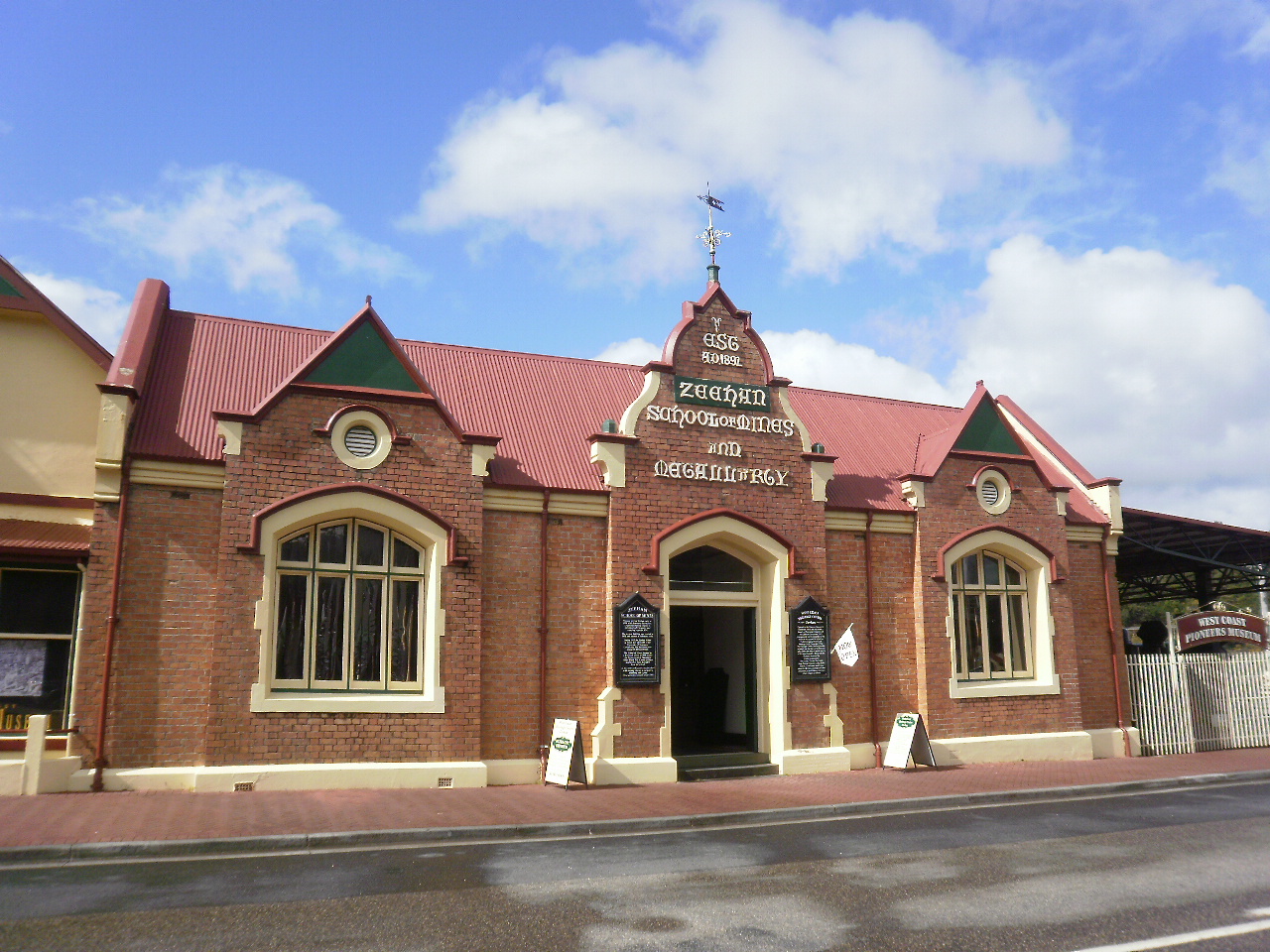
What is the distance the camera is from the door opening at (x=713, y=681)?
53.2 ft

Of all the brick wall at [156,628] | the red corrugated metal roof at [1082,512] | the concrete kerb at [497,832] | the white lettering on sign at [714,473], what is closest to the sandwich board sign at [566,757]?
the concrete kerb at [497,832]

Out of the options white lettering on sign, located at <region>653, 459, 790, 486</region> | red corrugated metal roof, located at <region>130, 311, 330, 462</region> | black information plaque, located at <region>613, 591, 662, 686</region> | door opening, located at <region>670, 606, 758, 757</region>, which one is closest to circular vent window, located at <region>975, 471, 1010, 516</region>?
white lettering on sign, located at <region>653, 459, 790, 486</region>

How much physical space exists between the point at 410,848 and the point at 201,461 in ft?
20.9

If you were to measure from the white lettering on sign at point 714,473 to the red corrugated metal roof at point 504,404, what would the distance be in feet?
3.73

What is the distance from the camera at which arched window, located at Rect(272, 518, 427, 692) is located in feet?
43.5

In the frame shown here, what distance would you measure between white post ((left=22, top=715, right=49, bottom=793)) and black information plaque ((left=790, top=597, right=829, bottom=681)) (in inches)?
411

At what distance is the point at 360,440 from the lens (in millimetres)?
13805

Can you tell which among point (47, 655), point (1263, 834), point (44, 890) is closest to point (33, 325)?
point (47, 655)

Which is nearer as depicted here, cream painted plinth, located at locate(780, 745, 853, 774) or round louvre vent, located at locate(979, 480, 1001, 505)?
cream painted plinth, located at locate(780, 745, 853, 774)

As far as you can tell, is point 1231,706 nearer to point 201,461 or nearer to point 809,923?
point 809,923

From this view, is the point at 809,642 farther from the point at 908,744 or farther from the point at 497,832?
the point at 497,832

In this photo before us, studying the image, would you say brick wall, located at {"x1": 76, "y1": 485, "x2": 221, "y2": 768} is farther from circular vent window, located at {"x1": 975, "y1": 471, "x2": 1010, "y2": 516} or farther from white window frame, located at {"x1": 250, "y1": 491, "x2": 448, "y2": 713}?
circular vent window, located at {"x1": 975, "y1": 471, "x2": 1010, "y2": 516}

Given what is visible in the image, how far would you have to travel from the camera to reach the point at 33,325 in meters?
14.2

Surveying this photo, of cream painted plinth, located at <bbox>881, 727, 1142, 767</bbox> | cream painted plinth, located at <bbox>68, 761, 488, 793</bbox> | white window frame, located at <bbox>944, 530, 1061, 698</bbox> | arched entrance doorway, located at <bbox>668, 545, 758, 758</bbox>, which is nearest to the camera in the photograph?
cream painted plinth, located at <bbox>68, 761, 488, 793</bbox>
